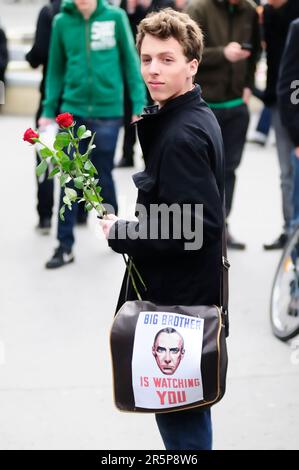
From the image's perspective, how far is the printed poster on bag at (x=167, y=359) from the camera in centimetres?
290

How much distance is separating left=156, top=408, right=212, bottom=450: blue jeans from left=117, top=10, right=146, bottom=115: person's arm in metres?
3.77

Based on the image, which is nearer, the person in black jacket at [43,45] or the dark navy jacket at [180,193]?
the dark navy jacket at [180,193]

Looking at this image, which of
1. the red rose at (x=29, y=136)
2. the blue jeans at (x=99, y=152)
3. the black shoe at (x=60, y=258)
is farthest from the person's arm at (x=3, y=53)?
the red rose at (x=29, y=136)

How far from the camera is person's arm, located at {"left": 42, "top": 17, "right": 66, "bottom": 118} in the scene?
20.7ft

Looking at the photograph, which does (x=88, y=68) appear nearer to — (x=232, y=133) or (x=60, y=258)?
(x=232, y=133)

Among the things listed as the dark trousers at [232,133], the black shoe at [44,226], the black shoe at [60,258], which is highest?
the dark trousers at [232,133]

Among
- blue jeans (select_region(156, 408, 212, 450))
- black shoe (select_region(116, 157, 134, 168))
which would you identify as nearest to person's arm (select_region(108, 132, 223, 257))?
blue jeans (select_region(156, 408, 212, 450))

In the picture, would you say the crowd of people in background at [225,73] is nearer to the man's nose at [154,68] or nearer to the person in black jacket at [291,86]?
the person in black jacket at [291,86]

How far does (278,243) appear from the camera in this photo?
692cm

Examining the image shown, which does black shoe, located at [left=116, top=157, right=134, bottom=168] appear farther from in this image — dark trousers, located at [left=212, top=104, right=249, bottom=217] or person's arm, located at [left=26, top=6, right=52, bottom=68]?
dark trousers, located at [left=212, top=104, right=249, bottom=217]

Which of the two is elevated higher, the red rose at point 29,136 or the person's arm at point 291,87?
the red rose at point 29,136

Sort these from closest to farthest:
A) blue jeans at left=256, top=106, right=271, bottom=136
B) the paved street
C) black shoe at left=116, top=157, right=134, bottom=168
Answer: the paved street, black shoe at left=116, top=157, right=134, bottom=168, blue jeans at left=256, top=106, right=271, bottom=136

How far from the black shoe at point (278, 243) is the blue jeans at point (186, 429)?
3.82 metres

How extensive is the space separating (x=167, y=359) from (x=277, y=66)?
14.2ft
